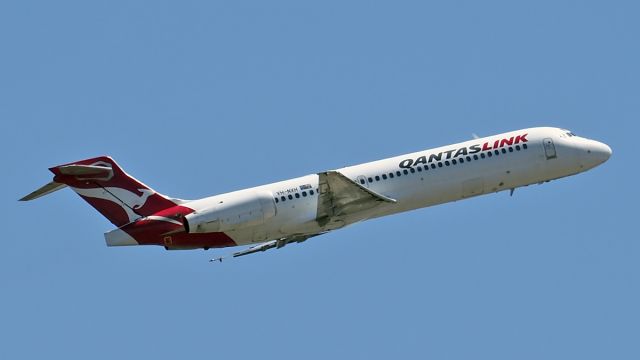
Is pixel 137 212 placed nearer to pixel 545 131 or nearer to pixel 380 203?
pixel 380 203

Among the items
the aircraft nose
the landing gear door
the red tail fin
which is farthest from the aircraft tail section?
the aircraft nose

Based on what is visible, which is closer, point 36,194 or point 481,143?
point 36,194

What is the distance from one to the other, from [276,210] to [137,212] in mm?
5044

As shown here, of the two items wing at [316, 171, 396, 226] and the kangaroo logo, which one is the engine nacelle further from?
the kangaroo logo

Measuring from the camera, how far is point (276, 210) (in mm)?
46656

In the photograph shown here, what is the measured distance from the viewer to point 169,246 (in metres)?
46.3

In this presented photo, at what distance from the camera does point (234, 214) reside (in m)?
45.6

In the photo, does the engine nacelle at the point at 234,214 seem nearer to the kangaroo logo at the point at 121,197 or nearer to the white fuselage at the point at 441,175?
the white fuselage at the point at 441,175

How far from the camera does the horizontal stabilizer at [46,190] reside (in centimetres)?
→ 4506

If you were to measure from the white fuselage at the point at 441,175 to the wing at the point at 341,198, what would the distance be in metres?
0.35

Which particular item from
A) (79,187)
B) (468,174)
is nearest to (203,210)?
(79,187)

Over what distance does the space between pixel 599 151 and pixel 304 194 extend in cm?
1239

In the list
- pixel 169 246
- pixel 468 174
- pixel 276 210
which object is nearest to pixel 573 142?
pixel 468 174

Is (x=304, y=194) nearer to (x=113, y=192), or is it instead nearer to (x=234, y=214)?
(x=234, y=214)
